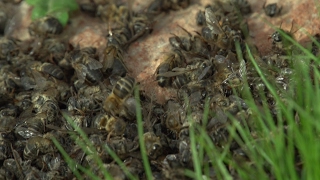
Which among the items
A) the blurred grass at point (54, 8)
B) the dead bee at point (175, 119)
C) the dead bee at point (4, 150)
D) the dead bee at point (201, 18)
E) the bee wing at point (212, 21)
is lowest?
the dead bee at point (4, 150)

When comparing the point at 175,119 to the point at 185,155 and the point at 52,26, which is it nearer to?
the point at 185,155

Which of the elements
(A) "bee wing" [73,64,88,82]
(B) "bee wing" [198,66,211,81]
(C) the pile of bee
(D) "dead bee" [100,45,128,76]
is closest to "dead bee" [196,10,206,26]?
(C) the pile of bee

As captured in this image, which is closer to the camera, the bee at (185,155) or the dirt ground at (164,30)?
Answer: the bee at (185,155)

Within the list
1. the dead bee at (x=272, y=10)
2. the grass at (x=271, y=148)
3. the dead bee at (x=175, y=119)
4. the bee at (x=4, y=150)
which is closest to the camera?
A: the grass at (x=271, y=148)

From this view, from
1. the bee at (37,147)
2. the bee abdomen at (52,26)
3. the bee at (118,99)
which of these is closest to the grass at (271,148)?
the bee at (37,147)

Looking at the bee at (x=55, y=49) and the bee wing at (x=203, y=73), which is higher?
the bee wing at (x=203, y=73)

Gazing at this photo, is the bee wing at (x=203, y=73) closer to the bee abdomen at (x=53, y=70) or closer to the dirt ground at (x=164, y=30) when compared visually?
the dirt ground at (x=164, y=30)

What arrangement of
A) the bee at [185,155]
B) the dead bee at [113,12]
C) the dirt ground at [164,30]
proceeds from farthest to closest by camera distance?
the dead bee at [113,12] < the dirt ground at [164,30] < the bee at [185,155]
